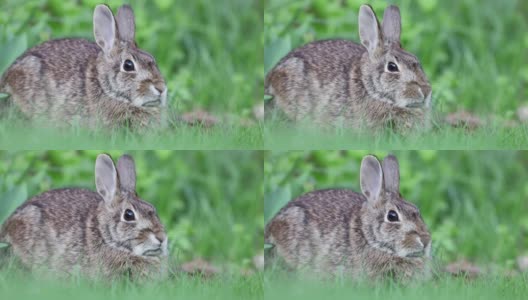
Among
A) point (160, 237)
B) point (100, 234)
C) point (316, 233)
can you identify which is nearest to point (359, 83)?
point (316, 233)

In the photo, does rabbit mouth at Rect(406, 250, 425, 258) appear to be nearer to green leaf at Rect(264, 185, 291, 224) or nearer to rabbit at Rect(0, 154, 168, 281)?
green leaf at Rect(264, 185, 291, 224)

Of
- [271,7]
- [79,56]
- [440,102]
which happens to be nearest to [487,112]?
[440,102]

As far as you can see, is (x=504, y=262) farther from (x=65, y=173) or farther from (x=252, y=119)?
(x=65, y=173)

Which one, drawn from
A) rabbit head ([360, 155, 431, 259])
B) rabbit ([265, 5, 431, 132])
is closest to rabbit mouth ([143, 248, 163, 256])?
rabbit ([265, 5, 431, 132])

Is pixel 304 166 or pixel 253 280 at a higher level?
pixel 304 166

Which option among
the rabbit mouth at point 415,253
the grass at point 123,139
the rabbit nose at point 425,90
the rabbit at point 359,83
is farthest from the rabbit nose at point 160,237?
the rabbit nose at point 425,90

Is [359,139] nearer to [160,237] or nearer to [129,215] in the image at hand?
[160,237]
